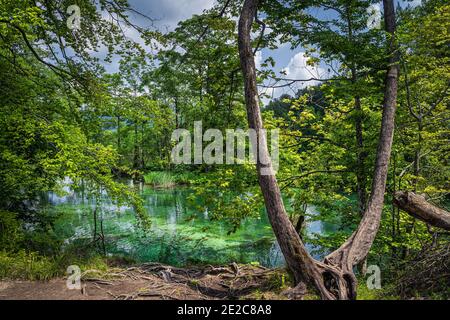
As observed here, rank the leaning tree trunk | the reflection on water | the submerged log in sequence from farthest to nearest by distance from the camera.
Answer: the reflection on water
the submerged log
the leaning tree trunk

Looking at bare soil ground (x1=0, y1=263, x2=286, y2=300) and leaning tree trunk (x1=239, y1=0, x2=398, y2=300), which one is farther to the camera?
bare soil ground (x1=0, y1=263, x2=286, y2=300)

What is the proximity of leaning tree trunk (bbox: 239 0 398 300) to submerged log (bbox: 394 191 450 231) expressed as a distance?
651 mm

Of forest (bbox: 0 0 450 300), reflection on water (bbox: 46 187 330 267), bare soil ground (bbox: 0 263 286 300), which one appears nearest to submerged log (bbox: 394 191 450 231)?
forest (bbox: 0 0 450 300)

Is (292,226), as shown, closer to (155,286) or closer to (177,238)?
(155,286)

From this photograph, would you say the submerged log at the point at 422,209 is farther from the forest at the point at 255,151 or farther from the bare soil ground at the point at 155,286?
the bare soil ground at the point at 155,286

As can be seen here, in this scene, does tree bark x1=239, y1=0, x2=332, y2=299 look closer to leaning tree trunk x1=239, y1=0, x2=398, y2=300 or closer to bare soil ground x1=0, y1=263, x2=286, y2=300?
leaning tree trunk x1=239, y1=0, x2=398, y2=300

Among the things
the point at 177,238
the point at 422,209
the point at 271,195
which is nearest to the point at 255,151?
the point at 271,195

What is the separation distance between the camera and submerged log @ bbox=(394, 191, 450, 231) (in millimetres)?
4742

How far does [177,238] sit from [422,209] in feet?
28.7

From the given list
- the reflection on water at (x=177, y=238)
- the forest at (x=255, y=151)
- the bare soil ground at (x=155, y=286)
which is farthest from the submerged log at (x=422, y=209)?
the reflection on water at (x=177, y=238)

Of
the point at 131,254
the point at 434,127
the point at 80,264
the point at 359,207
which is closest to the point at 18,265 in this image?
the point at 80,264

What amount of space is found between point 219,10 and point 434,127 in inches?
223

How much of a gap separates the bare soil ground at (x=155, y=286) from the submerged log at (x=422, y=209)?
7.67 feet
